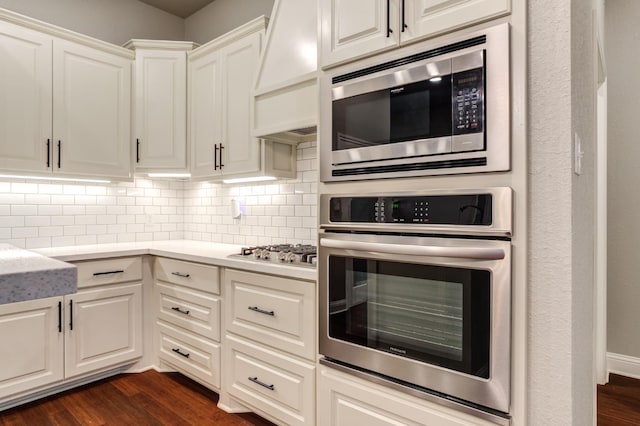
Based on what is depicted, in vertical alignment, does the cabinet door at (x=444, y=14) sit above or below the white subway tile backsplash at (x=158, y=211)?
above

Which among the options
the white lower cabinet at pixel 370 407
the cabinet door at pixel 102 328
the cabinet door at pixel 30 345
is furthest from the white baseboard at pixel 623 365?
the cabinet door at pixel 30 345

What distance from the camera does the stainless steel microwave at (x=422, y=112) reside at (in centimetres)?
122

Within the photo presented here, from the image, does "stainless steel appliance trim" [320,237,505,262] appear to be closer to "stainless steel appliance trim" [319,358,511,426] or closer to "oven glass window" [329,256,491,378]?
"oven glass window" [329,256,491,378]

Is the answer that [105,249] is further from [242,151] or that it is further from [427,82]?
[427,82]

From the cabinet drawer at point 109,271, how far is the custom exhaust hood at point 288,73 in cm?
130

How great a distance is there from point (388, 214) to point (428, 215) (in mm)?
160

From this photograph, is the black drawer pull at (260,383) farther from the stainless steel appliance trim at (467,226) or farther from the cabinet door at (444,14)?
the cabinet door at (444,14)

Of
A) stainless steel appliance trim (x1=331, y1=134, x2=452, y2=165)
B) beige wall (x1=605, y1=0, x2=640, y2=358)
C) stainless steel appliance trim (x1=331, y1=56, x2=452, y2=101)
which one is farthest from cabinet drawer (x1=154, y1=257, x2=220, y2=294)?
beige wall (x1=605, y1=0, x2=640, y2=358)

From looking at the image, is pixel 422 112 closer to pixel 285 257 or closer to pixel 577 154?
pixel 577 154

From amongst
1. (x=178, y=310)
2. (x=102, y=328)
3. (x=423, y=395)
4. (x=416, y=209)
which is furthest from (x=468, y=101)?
(x=102, y=328)

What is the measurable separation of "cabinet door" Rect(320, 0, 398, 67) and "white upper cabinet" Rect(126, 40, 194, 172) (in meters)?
1.71

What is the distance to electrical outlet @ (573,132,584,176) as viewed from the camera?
118 cm

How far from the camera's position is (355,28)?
1.59 m

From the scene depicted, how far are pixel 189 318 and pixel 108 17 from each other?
253 centimetres
